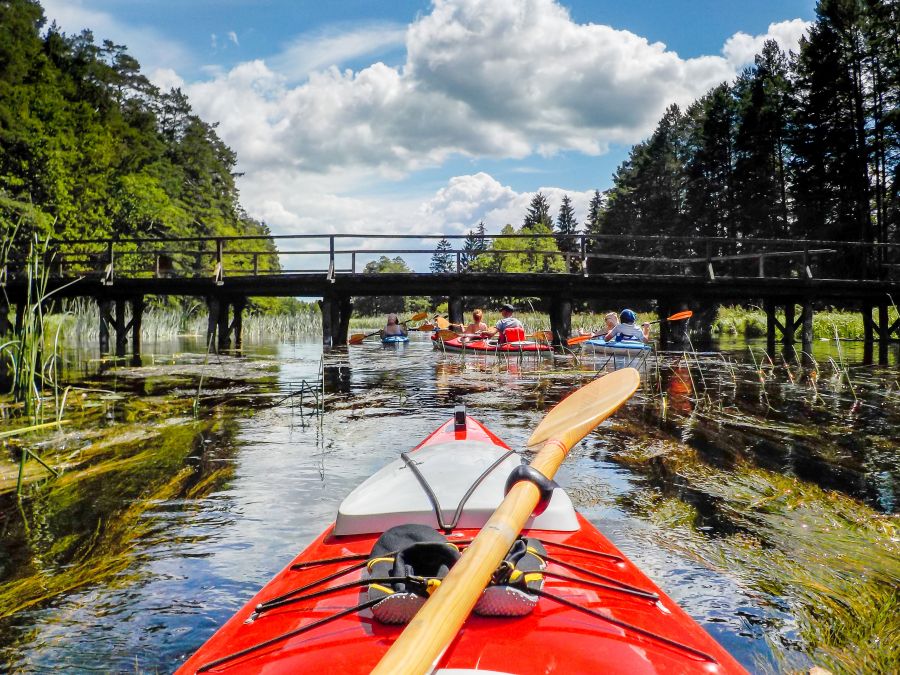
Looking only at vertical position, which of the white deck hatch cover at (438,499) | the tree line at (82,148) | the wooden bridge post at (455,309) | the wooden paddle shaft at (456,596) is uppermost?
the tree line at (82,148)

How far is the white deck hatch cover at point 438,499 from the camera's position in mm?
2219

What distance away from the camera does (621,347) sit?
1165cm

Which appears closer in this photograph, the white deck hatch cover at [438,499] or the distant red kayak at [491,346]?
the white deck hatch cover at [438,499]

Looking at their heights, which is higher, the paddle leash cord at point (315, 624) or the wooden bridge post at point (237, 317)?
the wooden bridge post at point (237, 317)

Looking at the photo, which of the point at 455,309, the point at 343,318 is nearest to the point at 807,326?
the point at 455,309

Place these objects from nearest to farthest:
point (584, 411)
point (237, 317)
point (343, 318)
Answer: point (584, 411)
point (343, 318)
point (237, 317)

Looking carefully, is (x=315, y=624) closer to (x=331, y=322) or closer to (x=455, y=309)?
(x=455, y=309)

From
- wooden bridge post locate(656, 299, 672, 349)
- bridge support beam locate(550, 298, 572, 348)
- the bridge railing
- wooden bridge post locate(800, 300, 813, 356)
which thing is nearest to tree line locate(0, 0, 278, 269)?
the bridge railing

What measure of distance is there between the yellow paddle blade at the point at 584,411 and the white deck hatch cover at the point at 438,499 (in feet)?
0.83

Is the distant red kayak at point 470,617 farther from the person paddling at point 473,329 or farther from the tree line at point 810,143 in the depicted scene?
the tree line at point 810,143

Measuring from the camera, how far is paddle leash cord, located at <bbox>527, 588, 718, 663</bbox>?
1.44m

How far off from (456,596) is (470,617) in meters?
0.29

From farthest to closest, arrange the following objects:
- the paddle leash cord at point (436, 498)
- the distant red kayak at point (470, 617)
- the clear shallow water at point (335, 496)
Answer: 1. the clear shallow water at point (335, 496)
2. the paddle leash cord at point (436, 498)
3. the distant red kayak at point (470, 617)

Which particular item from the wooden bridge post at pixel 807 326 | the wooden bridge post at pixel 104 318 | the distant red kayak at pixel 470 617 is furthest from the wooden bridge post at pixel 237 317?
the distant red kayak at pixel 470 617
